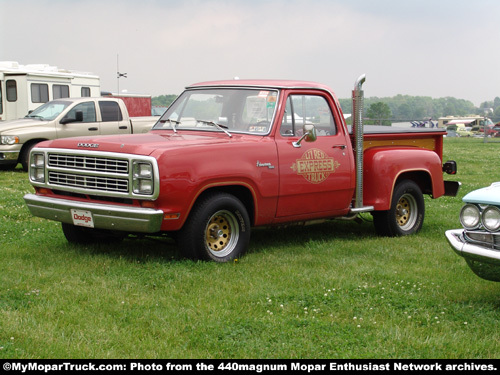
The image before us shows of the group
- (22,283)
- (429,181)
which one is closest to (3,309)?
(22,283)

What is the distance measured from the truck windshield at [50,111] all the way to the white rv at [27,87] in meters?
3.83

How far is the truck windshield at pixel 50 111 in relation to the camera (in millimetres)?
16797

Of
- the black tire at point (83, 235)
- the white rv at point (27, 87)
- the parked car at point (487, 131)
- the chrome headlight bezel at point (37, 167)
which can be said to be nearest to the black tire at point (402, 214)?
the black tire at point (83, 235)

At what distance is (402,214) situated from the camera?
9.17 m

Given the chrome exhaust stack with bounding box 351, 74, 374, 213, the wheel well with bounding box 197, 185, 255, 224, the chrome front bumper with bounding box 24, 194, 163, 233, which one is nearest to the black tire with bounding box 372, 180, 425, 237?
the chrome exhaust stack with bounding box 351, 74, 374, 213

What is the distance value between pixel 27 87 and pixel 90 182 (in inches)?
602

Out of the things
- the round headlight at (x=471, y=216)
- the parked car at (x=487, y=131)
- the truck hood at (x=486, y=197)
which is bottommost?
the parked car at (x=487, y=131)

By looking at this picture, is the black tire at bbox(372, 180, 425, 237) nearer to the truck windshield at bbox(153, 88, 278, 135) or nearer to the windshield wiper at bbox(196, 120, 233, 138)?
the truck windshield at bbox(153, 88, 278, 135)

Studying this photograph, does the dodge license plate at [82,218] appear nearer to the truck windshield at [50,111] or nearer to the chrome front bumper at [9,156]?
the chrome front bumper at [9,156]

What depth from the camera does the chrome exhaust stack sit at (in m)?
8.39

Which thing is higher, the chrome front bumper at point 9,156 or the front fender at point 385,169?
the front fender at point 385,169

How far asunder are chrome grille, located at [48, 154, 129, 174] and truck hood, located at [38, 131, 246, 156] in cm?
10
